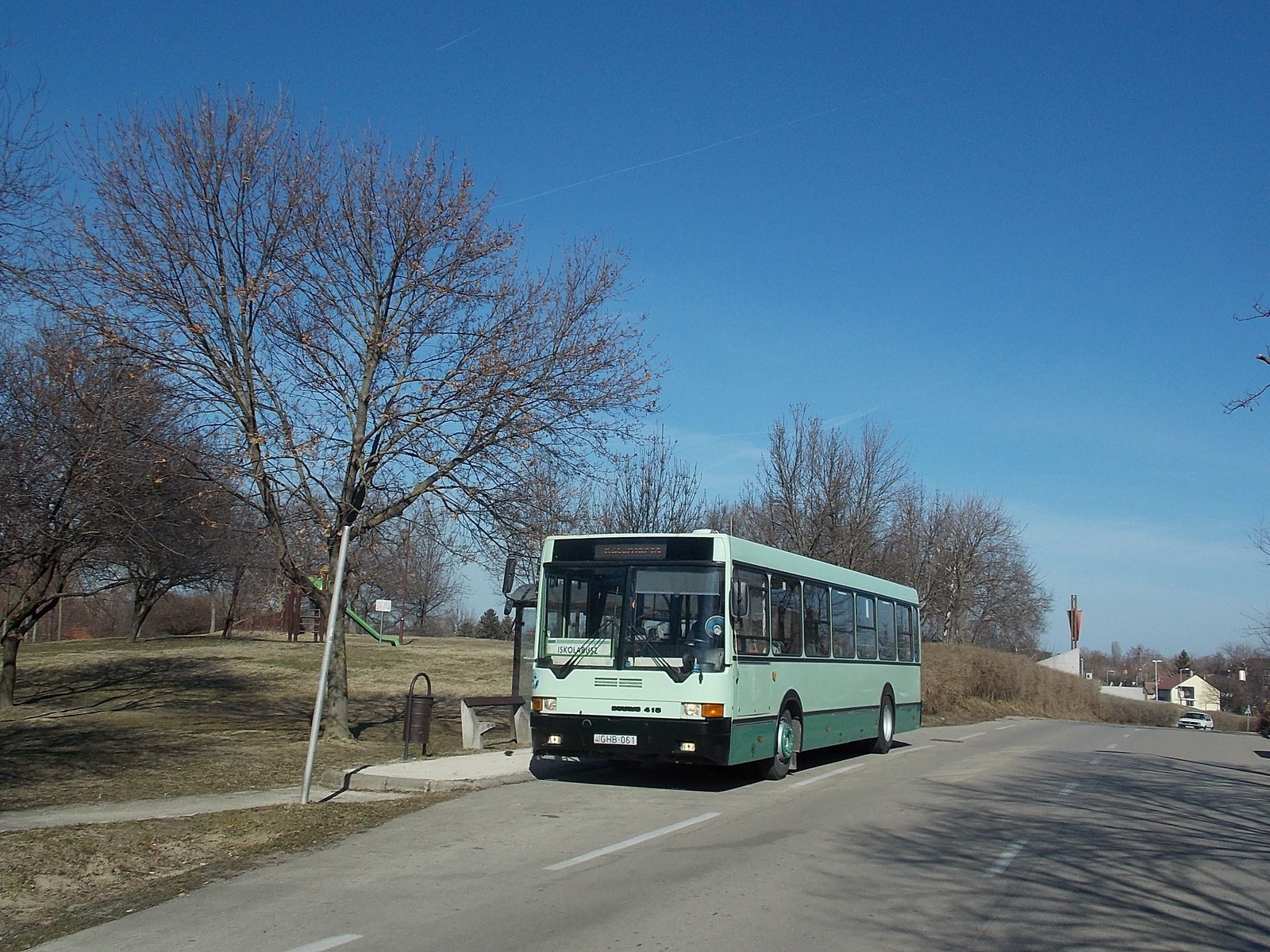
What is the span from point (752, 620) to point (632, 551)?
70.3 inches

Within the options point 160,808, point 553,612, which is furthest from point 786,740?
point 160,808

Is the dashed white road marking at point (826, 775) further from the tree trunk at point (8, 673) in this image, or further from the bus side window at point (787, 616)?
the tree trunk at point (8, 673)

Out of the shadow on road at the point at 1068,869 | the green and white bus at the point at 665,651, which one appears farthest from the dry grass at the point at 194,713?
the shadow on road at the point at 1068,869

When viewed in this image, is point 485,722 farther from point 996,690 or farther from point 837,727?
point 996,690

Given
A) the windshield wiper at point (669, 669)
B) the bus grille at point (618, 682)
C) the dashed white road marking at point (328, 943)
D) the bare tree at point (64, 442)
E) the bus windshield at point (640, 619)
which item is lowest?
the dashed white road marking at point (328, 943)

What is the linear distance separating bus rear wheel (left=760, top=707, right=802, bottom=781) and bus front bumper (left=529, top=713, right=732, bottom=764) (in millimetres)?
2091

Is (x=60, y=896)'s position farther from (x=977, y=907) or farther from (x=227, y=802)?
(x=977, y=907)

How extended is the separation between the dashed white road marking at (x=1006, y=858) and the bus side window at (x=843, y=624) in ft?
22.5

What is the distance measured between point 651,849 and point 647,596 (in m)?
4.19

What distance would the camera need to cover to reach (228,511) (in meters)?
18.8

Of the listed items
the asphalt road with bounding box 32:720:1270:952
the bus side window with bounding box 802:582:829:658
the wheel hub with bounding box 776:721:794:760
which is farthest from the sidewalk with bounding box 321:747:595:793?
the bus side window with bounding box 802:582:829:658

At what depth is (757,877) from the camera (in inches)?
338

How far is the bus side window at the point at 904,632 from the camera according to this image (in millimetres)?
21531

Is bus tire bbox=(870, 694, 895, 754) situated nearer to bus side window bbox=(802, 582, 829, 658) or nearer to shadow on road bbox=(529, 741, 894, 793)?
shadow on road bbox=(529, 741, 894, 793)
